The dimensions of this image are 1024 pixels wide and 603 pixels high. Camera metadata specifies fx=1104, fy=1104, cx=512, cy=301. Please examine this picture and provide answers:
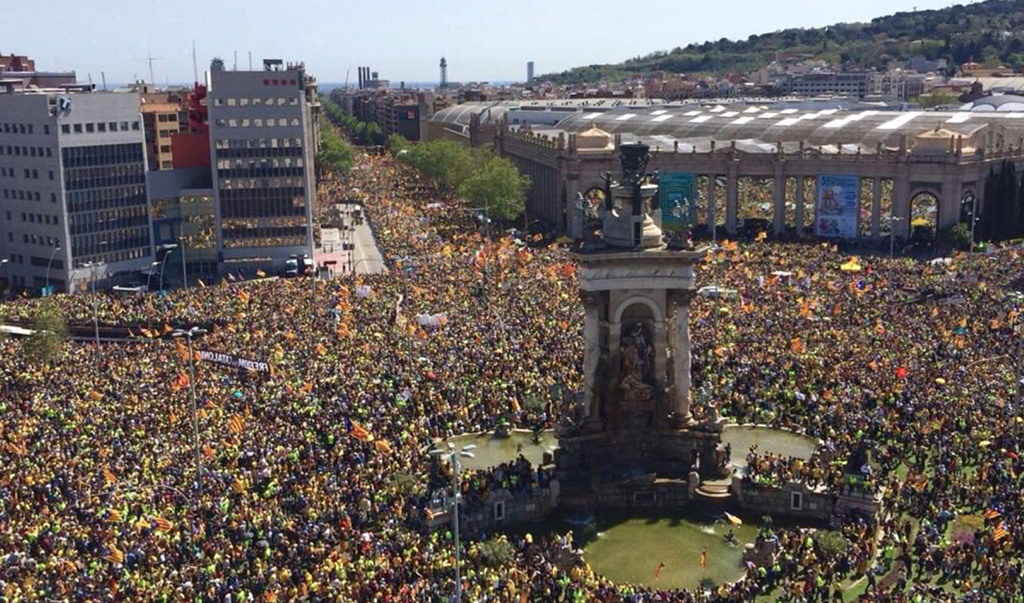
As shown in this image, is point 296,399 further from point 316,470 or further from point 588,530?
point 588,530

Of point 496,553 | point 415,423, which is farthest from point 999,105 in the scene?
point 496,553

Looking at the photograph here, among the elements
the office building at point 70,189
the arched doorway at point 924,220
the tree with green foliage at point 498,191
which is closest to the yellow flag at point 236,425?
the office building at point 70,189

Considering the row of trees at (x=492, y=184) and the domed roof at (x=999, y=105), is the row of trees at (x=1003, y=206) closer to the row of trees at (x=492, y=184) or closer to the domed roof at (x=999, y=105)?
the row of trees at (x=492, y=184)

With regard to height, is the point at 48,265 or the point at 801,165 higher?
the point at 801,165

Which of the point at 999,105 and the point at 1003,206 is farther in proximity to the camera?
the point at 999,105

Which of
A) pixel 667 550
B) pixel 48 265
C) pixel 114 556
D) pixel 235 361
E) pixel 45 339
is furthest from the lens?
pixel 48 265

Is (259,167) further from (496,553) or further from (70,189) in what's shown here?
(496,553)
